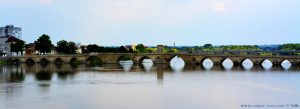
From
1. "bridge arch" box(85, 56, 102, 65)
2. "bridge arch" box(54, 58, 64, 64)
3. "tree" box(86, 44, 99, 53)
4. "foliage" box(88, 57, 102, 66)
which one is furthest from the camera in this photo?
"tree" box(86, 44, 99, 53)

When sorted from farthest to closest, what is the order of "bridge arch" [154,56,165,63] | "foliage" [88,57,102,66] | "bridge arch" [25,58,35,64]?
"foliage" [88,57,102,66], "bridge arch" [25,58,35,64], "bridge arch" [154,56,165,63]

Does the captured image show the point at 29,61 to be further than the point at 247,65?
Yes

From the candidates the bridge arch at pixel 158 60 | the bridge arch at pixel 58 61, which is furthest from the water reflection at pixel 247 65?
the bridge arch at pixel 58 61

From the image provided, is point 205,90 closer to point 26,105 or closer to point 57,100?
point 57,100

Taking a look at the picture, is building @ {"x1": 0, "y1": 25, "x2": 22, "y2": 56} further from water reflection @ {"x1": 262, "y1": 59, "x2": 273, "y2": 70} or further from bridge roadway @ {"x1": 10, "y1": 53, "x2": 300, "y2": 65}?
water reflection @ {"x1": 262, "y1": 59, "x2": 273, "y2": 70}

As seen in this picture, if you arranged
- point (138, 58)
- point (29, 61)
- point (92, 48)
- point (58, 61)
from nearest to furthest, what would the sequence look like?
point (138, 58) < point (58, 61) < point (29, 61) < point (92, 48)

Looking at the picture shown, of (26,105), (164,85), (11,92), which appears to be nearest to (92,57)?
(164,85)

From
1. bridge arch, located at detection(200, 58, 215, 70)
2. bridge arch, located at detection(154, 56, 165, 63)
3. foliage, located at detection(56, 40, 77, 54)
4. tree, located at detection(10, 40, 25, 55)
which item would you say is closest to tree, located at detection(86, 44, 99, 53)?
foliage, located at detection(56, 40, 77, 54)

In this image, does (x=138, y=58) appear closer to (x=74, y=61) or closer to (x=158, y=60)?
(x=158, y=60)

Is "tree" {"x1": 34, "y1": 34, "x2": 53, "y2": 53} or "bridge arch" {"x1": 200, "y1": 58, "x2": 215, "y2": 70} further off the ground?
"tree" {"x1": 34, "y1": 34, "x2": 53, "y2": 53}

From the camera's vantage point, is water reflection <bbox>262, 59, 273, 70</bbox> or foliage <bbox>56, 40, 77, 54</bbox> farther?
foliage <bbox>56, 40, 77, 54</bbox>

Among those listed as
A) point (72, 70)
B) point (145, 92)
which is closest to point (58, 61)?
point (72, 70)

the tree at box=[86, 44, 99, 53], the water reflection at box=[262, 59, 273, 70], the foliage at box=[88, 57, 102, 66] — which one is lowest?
the water reflection at box=[262, 59, 273, 70]

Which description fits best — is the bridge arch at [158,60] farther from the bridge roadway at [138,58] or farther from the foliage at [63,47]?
the foliage at [63,47]
